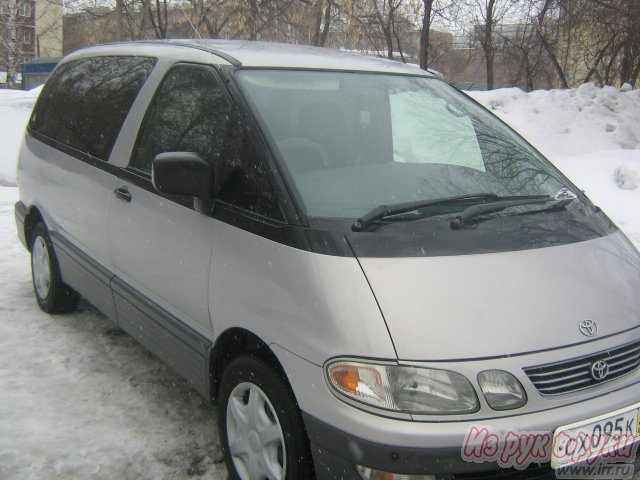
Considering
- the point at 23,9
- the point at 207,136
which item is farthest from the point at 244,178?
the point at 23,9

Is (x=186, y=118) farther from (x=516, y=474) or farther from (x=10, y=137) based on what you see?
(x=10, y=137)

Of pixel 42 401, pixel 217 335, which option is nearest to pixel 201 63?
pixel 217 335

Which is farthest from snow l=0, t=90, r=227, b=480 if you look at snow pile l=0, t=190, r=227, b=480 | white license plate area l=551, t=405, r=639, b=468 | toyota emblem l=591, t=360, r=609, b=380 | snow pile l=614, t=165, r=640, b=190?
snow pile l=614, t=165, r=640, b=190

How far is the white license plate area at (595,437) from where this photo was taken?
215 cm

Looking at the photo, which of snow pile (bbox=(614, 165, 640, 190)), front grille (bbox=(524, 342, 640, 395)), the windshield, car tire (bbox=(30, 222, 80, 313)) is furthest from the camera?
snow pile (bbox=(614, 165, 640, 190))

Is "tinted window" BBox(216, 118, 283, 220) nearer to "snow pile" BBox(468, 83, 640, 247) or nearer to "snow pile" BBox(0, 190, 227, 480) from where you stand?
"snow pile" BBox(0, 190, 227, 480)

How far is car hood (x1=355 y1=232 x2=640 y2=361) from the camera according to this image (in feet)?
7.04

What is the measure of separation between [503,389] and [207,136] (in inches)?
63.0

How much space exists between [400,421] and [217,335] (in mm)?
941

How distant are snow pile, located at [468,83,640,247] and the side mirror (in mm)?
5771

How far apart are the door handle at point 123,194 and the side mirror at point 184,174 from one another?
0.75 m

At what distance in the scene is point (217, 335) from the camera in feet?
8.99

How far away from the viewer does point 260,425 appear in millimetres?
2504

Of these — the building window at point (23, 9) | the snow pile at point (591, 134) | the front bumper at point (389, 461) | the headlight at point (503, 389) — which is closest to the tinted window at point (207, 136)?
the front bumper at point (389, 461)
